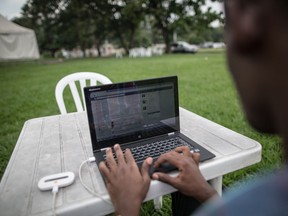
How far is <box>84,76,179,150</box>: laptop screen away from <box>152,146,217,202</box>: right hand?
1.04 ft

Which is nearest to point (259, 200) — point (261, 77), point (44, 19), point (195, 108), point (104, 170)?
point (261, 77)

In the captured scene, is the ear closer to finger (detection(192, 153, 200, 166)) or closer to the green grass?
finger (detection(192, 153, 200, 166))

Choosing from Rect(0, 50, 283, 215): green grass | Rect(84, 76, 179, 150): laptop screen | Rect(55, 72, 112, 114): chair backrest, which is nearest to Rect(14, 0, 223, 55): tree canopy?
Rect(0, 50, 283, 215): green grass

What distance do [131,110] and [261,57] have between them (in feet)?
2.68

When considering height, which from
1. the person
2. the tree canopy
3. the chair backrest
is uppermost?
the tree canopy

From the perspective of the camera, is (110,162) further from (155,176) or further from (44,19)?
(44,19)

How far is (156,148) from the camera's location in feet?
3.76

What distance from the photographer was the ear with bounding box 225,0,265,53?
404 mm

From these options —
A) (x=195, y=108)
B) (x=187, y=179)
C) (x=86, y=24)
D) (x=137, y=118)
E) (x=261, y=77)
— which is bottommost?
(x=195, y=108)

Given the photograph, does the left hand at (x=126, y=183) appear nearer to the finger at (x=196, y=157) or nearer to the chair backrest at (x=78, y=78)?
the finger at (x=196, y=157)

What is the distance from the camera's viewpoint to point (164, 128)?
1.27m

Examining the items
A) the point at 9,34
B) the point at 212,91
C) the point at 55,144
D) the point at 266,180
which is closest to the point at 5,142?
the point at 55,144

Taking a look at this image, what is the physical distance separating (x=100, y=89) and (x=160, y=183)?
1.61ft

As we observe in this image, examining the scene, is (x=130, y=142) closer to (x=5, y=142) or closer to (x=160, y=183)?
(x=160, y=183)
